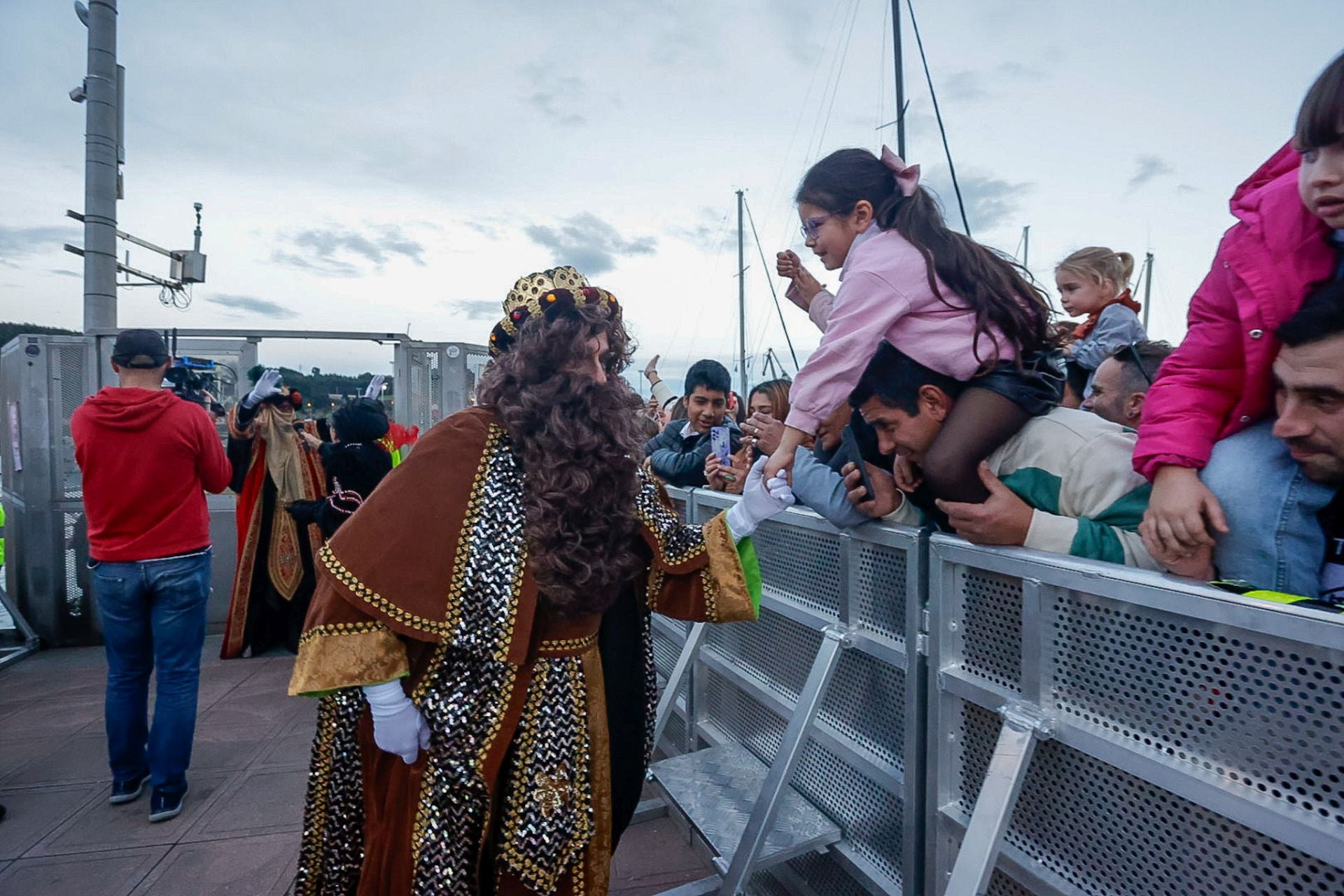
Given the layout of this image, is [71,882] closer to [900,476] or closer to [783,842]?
[783,842]

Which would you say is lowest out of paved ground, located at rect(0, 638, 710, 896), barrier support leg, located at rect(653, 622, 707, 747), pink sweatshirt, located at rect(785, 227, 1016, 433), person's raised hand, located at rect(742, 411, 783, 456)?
paved ground, located at rect(0, 638, 710, 896)

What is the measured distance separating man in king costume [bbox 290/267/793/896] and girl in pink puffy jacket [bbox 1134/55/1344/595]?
3.98 feet

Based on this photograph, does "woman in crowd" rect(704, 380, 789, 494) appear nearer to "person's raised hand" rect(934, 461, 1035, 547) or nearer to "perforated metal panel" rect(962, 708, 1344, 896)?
"person's raised hand" rect(934, 461, 1035, 547)

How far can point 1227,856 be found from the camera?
116 centimetres

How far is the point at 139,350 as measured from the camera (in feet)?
11.0

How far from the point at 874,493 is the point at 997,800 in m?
0.76

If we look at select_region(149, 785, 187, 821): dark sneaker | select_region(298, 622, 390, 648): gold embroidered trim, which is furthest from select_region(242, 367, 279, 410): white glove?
select_region(298, 622, 390, 648): gold embroidered trim

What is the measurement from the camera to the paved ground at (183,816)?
291cm

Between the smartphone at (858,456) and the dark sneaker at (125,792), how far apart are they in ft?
12.6

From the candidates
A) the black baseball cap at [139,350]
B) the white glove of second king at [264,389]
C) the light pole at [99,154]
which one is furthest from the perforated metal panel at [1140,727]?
the light pole at [99,154]

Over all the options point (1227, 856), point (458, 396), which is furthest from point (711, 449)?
point (458, 396)

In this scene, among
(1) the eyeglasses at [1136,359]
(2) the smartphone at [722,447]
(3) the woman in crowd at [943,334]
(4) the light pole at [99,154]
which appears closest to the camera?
(3) the woman in crowd at [943,334]

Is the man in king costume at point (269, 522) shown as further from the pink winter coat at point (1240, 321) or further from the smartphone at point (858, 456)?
the pink winter coat at point (1240, 321)

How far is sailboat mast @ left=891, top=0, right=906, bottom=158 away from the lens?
26.8 feet
